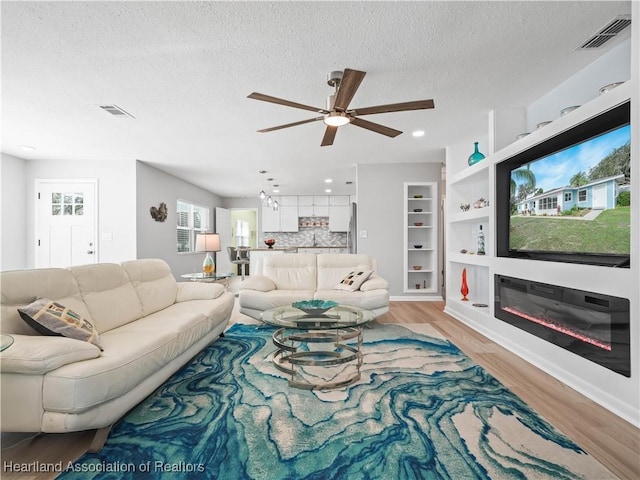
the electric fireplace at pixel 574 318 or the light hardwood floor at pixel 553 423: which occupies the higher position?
the electric fireplace at pixel 574 318

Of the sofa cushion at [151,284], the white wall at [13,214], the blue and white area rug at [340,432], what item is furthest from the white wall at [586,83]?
the white wall at [13,214]

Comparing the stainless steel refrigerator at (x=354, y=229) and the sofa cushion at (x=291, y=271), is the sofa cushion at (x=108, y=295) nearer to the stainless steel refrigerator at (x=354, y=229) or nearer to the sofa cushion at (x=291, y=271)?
the sofa cushion at (x=291, y=271)

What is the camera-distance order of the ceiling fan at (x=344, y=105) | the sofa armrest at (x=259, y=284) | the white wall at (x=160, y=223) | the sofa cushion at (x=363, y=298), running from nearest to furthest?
the ceiling fan at (x=344, y=105), the sofa cushion at (x=363, y=298), the sofa armrest at (x=259, y=284), the white wall at (x=160, y=223)

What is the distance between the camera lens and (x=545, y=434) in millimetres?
1804

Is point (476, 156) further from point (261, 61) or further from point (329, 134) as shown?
point (261, 61)

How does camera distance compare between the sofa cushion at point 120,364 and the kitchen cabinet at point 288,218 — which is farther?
the kitchen cabinet at point 288,218

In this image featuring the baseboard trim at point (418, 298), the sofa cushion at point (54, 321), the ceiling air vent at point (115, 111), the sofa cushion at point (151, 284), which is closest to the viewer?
the sofa cushion at point (54, 321)

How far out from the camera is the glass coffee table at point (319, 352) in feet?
7.85

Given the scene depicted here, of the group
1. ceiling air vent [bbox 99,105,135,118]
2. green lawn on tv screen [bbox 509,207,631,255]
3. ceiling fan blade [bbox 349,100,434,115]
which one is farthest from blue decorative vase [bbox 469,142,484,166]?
ceiling air vent [bbox 99,105,135,118]

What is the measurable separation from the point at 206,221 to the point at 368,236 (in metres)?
5.04

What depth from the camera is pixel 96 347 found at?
5.92 ft

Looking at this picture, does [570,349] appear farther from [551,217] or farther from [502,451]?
[502,451]

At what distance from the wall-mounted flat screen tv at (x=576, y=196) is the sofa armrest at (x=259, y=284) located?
2.82 m

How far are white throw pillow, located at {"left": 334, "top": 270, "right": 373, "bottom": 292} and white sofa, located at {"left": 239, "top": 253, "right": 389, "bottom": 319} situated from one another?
0.05 m
